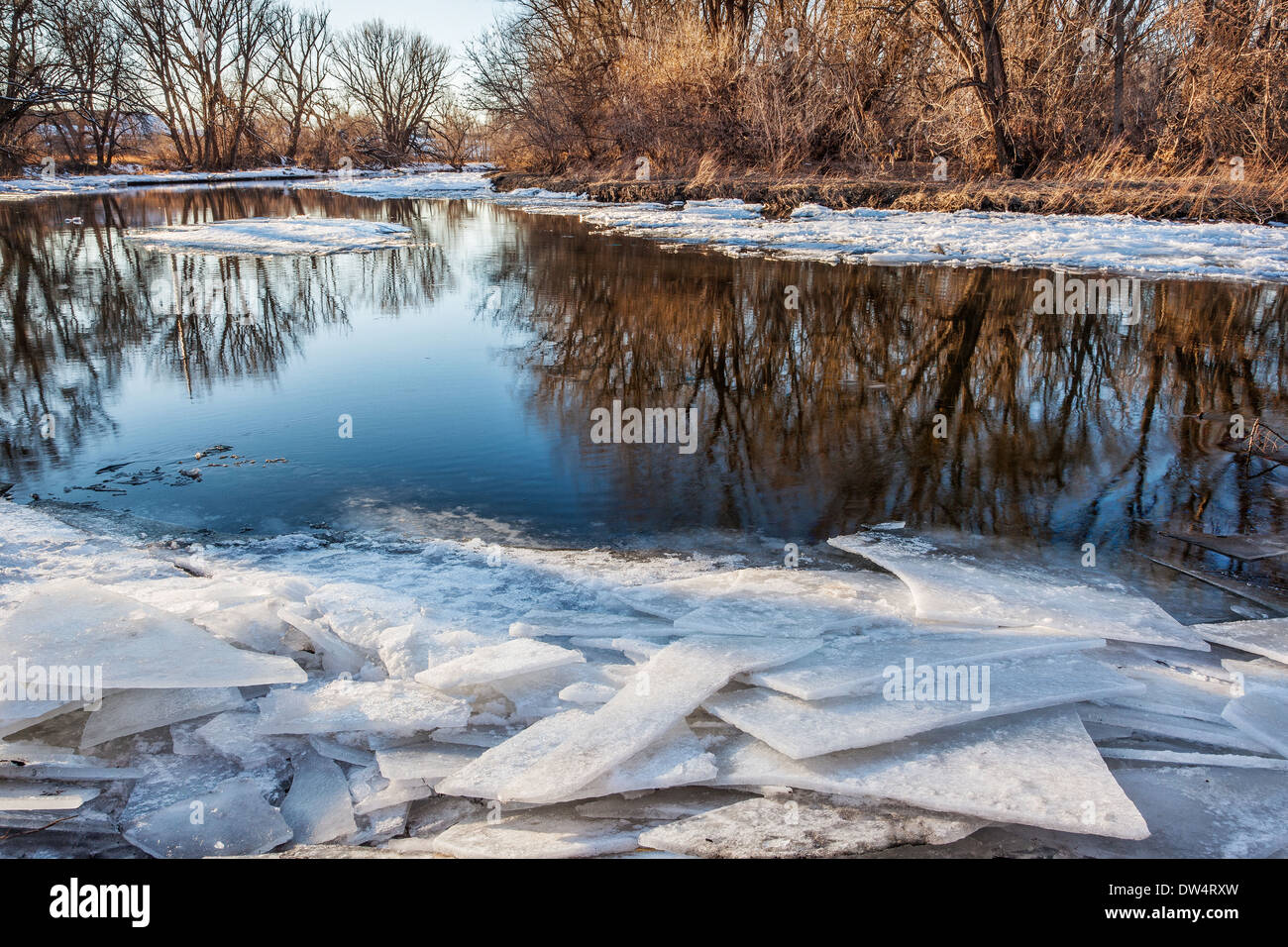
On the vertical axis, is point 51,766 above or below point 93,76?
below

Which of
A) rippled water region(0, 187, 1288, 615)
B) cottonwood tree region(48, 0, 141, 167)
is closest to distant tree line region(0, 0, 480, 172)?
cottonwood tree region(48, 0, 141, 167)

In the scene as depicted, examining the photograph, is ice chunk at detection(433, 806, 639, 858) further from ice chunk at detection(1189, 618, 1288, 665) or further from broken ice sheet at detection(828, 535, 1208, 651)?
ice chunk at detection(1189, 618, 1288, 665)

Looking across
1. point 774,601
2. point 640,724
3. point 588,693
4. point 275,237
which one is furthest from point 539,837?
point 275,237

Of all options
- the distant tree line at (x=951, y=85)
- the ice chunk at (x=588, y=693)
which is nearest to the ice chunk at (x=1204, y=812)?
the ice chunk at (x=588, y=693)

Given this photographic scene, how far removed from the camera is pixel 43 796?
8.09 feet

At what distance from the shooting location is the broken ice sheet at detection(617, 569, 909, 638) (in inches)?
134

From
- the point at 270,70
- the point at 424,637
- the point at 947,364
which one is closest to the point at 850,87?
the point at 947,364

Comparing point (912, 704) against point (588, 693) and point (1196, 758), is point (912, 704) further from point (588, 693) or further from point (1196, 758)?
point (588, 693)

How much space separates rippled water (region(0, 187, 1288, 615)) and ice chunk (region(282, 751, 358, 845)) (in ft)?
6.28

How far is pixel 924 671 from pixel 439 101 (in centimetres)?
6558

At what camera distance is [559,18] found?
1341 inches

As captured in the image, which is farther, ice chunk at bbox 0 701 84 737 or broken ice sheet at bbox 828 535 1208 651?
broken ice sheet at bbox 828 535 1208 651

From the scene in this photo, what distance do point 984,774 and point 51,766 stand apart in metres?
2.77
